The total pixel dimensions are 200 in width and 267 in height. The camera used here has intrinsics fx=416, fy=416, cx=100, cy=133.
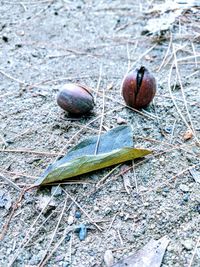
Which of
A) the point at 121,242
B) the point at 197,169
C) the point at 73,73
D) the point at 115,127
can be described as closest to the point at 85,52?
the point at 73,73

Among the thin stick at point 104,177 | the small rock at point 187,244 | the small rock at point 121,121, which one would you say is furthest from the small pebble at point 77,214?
the small rock at point 121,121

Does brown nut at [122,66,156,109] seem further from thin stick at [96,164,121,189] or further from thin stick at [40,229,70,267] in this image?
thin stick at [40,229,70,267]

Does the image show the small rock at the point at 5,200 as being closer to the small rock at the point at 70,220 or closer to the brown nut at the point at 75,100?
the small rock at the point at 70,220

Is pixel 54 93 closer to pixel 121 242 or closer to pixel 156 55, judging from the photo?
pixel 156 55

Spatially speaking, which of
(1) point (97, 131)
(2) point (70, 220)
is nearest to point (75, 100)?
(1) point (97, 131)

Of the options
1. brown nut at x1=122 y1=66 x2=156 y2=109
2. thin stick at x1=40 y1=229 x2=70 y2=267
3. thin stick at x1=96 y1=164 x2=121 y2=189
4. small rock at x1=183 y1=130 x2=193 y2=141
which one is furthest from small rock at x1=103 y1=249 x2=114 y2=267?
brown nut at x1=122 y1=66 x2=156 y2=109

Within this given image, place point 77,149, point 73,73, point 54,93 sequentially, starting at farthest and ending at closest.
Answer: point 73,73
point 54,93
point 77,149

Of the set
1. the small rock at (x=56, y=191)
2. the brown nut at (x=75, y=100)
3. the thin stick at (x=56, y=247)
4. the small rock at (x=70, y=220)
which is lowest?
the thin stick at (x=56, y=247)
